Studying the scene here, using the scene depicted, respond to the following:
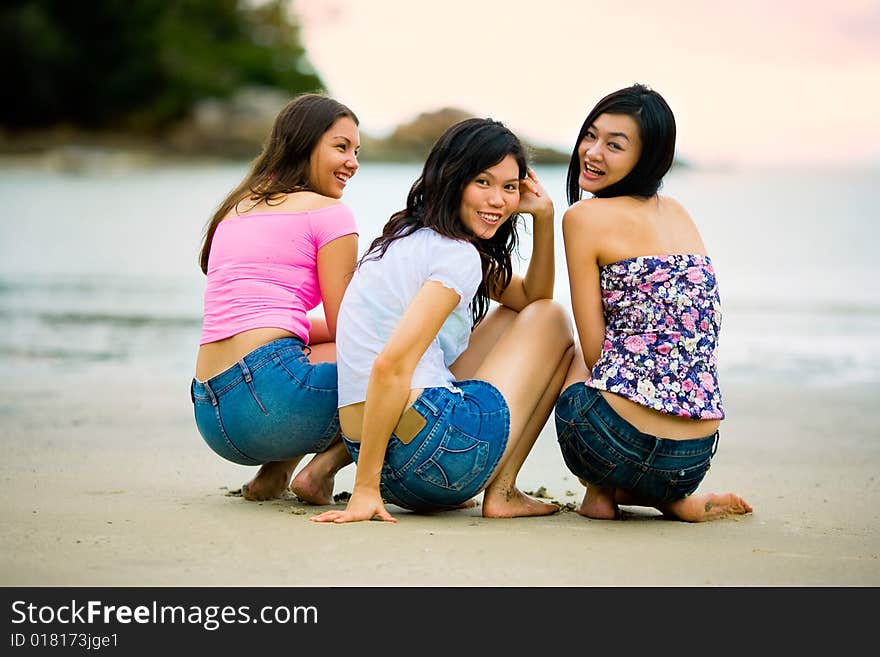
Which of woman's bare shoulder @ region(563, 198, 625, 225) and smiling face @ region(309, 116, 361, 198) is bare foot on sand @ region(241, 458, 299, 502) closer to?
smiling face @ region(309, 116, 361, 198)

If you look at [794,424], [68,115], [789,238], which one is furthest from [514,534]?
[68,115]

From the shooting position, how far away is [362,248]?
14.6m

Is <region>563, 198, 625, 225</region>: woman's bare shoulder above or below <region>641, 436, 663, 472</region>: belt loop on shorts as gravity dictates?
above

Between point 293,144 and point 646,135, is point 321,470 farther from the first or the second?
point 646,135

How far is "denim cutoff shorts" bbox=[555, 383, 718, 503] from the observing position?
3.20 m

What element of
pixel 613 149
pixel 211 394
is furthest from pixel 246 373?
pixel 613 149

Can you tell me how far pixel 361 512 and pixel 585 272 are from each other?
881 mm

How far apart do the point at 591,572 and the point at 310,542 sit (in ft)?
2.17

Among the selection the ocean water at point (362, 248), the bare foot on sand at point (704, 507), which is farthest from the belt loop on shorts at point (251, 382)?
the ocean water at point (362, 248)

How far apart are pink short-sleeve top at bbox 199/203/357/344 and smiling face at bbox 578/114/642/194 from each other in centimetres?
72

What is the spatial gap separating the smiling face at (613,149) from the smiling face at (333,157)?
0.72 m

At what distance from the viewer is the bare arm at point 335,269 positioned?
341cm

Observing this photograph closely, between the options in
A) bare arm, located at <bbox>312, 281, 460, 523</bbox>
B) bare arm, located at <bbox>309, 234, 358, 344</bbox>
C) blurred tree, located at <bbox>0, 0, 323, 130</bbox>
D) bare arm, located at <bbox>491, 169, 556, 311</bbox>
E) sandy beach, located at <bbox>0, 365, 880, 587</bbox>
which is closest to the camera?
sandy beach, located at <bbox>0, 365, 880, 587</bbox>

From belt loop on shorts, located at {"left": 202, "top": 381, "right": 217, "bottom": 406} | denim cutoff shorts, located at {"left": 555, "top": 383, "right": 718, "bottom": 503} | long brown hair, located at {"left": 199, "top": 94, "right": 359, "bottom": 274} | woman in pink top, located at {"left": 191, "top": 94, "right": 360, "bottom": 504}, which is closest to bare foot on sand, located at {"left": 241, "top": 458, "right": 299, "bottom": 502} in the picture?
woman in pink top, located at {"left": 191, "top": 94, "right": 360, "bottom": 504}
